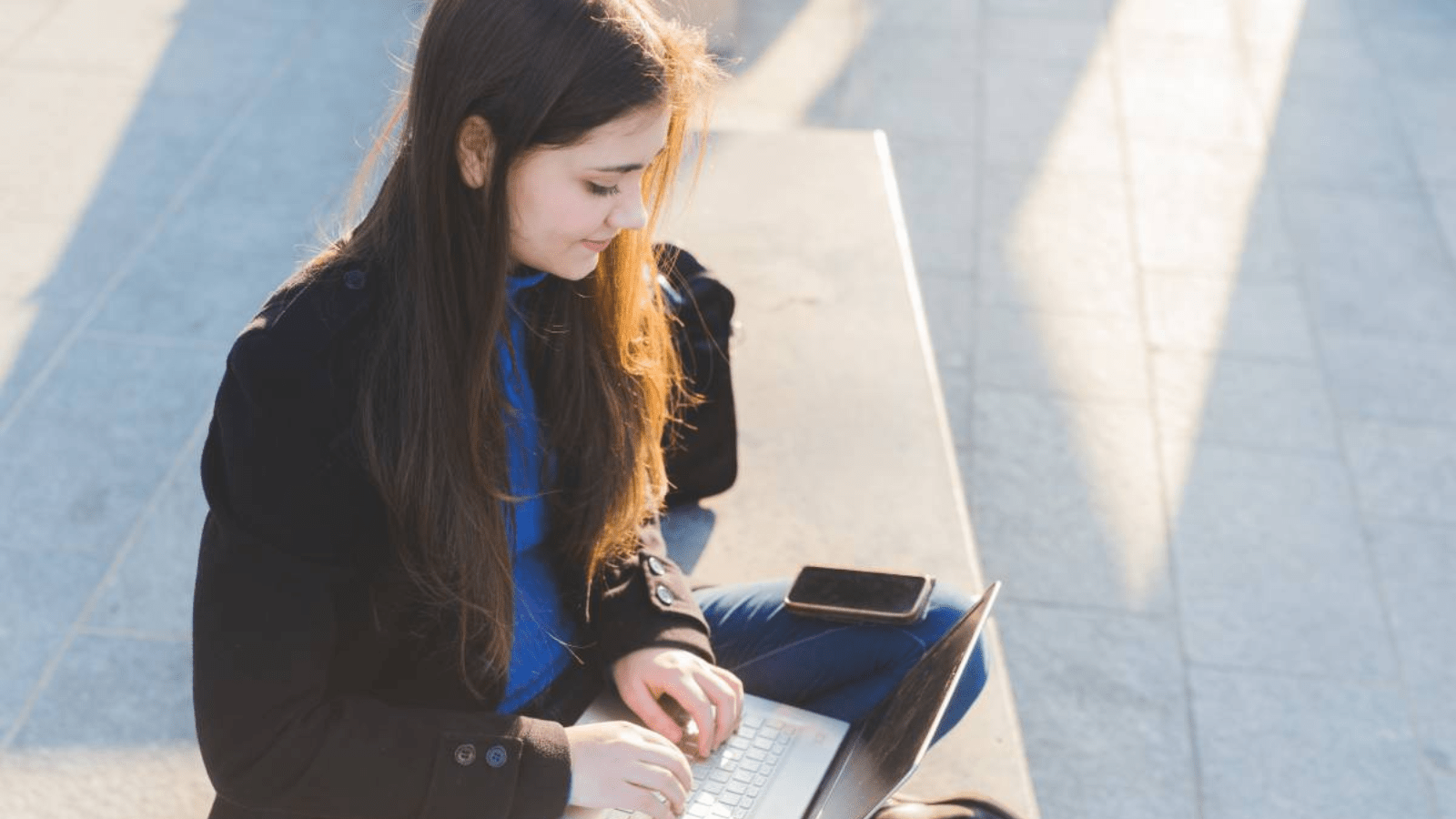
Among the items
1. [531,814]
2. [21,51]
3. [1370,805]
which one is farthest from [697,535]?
[21,51]

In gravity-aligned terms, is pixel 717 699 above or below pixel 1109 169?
above

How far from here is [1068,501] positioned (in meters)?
3.71

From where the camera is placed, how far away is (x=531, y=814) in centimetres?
181

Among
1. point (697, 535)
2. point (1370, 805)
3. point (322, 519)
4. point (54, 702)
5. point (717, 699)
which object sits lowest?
point (1370, 805)

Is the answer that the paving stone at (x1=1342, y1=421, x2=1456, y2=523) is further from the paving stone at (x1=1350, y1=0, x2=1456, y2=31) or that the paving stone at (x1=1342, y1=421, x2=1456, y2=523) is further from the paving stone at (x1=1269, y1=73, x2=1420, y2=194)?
the paving stone at (x1=1350, y1=0, x2=1456, y2=31)

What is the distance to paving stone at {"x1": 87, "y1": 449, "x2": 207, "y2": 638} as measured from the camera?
2934 millimetres

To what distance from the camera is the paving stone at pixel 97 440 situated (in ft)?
10.5

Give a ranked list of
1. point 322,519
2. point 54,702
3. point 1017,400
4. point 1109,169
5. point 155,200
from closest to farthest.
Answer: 1. point 322,519
2. point 54,702
3. point 1017,400
4. point 155,200
5. point 1109,169

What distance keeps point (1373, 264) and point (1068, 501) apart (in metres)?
1.72

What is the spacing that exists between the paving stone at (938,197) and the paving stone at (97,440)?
218 centimetres

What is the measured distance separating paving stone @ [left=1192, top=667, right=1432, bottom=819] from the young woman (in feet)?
4.78

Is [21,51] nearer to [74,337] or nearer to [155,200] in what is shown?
[155,200]

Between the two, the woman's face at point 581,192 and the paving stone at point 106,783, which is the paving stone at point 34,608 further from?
the woman's face at point 581,192

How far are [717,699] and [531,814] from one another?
0.32 meters
